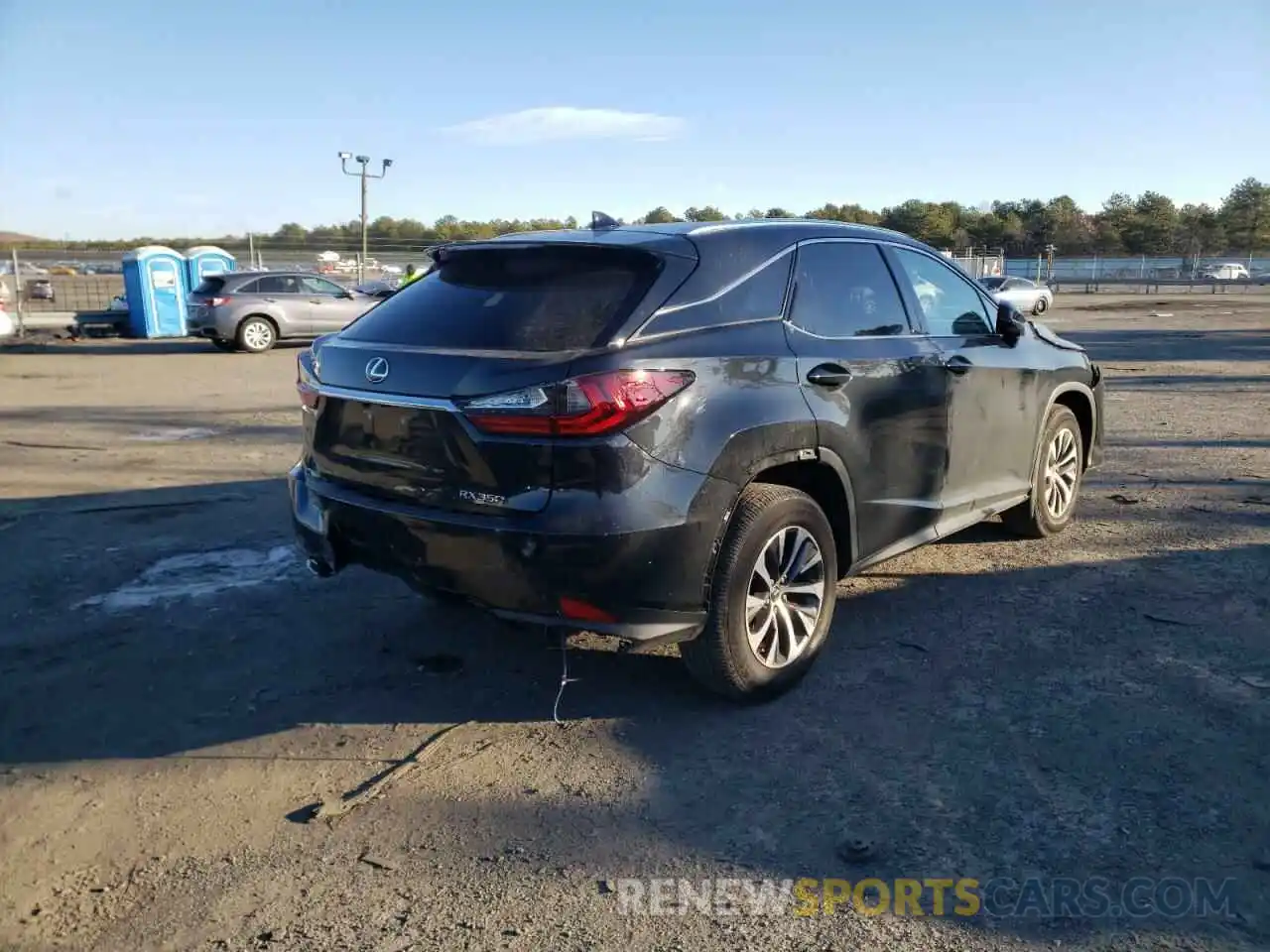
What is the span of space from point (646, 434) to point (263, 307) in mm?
17937

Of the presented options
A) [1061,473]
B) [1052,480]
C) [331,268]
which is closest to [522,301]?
[1052,480]

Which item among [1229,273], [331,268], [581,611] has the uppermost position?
[331,268]

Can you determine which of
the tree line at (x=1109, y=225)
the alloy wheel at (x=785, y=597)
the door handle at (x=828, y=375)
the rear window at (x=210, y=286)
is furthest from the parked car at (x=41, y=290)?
the tree line at (x=1109, y=225)

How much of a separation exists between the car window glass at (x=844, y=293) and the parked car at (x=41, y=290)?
25.4 metres

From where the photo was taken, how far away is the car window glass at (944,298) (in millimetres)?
4777

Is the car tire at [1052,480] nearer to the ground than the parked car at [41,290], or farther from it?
nearer to the ground

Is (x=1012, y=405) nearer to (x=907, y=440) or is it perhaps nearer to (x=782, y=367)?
(x=907, y=440)

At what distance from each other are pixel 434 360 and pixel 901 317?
2240 mm

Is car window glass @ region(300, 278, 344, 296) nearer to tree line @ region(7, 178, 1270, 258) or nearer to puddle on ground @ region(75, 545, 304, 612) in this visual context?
puddle on ground @ region(75, 545, 304, 612)

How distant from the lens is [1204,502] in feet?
21.7

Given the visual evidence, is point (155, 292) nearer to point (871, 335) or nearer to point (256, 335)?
point (256, 335)

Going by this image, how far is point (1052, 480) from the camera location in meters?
5.82

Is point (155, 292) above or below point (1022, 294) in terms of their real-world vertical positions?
above

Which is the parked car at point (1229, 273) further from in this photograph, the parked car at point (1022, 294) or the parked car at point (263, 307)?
the parked car at point (263, 307)
